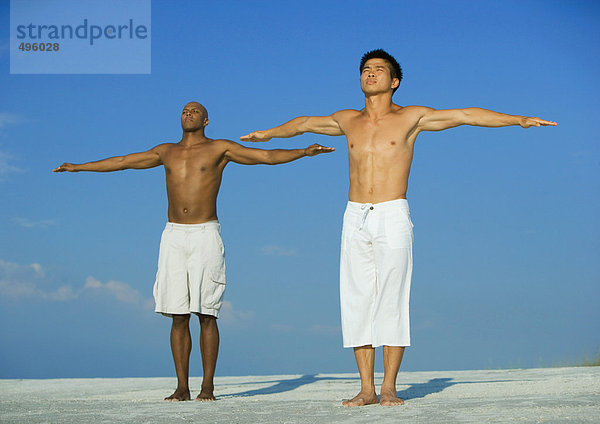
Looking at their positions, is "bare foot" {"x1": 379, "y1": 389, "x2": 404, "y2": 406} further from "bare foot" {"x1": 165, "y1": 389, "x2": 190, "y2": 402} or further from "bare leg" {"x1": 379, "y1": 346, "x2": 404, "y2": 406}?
"bare foot" {"x1": 165, "y1": 389, "x2": 190, "y2": 402}

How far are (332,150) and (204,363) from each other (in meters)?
2.45

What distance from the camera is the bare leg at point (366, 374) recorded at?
20.2 ft

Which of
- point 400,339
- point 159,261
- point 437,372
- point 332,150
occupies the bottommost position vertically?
point 437,372

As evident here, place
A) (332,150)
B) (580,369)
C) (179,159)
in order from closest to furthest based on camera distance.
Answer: (332,150), (179,159), (580,369)

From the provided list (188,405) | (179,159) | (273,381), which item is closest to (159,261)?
(179,159)

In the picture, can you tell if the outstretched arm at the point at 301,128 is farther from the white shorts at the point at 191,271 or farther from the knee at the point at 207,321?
the knee at the point at 207,321

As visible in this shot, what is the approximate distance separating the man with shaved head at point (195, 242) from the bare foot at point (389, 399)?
1925 millimetres

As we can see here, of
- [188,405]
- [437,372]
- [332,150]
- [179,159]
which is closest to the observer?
[188,405]

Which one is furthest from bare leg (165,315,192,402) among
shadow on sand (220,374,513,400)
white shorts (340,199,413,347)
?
white shorts (340,199,413,347)

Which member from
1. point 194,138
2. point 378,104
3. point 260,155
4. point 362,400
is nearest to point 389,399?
point 362,400

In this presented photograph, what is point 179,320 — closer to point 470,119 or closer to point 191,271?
point 191,271

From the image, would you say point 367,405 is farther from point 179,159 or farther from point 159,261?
point 179,159

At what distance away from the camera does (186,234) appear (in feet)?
24.6

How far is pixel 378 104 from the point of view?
6.64 m
